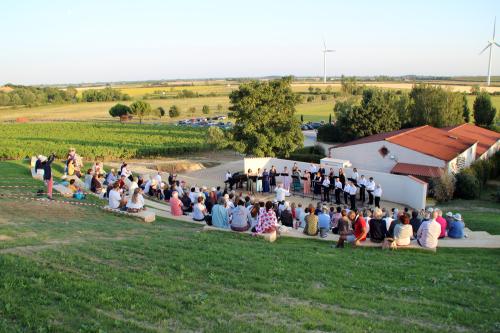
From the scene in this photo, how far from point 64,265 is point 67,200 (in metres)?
10.5

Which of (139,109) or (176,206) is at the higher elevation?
(176,206)

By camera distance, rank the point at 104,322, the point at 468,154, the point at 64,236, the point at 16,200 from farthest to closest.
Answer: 1. the point at 468,154
2. the point at 16,200
3. the point at 64,236
4. the point at 104,322

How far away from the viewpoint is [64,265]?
933 cm

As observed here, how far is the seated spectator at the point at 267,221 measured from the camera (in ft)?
47.0

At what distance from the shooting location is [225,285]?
9086 mm

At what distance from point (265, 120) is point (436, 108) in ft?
88.2

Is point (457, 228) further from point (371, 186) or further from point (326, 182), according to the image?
point (326, 182)

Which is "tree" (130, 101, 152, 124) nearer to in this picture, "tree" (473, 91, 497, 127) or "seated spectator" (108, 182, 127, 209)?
"tree" (473, 91, 497, 127)

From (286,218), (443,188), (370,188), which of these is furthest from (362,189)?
(286,218)

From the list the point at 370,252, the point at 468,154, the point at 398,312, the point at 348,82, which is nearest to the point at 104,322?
the point at 398,312

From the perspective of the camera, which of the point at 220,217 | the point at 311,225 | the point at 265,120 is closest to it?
the point at 311,225

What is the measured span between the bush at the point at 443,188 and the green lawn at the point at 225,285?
47.7 ft

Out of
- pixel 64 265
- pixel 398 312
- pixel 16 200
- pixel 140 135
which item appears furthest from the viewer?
pixel 140 135

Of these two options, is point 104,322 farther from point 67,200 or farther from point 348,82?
point 348,82
